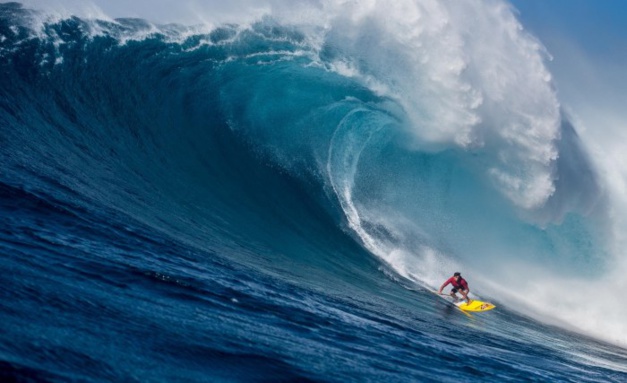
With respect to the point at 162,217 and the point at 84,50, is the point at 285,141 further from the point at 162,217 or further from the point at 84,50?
the point at 162,217

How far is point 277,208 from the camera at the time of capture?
48.6 feet

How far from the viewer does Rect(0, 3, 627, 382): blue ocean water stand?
5.71 meters

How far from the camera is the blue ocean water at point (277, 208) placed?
571 centimetres

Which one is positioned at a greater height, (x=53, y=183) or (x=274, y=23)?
(x=274, y=23)

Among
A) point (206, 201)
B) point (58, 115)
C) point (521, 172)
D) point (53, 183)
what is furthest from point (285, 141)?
point (53, 183)

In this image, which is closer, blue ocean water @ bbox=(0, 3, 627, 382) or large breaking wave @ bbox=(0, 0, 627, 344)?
blue ocean water @ bbox=(0, 3, 627, 382)

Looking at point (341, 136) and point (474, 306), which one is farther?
point (341, 136)

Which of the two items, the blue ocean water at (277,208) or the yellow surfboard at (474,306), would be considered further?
the yellow surfboard at (474,306)

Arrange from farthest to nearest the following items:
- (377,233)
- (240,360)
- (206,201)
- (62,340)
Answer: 1. (377,233)
2. (206,201)
3. (240,360)
4. (62,340)

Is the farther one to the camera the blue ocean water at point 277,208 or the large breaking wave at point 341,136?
the large breaking wave at point 341,136

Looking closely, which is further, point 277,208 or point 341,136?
point 341,136

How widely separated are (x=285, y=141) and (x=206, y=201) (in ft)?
17.9

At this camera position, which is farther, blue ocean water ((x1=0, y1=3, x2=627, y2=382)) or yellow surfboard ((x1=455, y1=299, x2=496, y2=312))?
yellow surfboard ((x1=455, y1=299, x2=496, y2=312))

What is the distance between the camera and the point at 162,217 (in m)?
10.6
